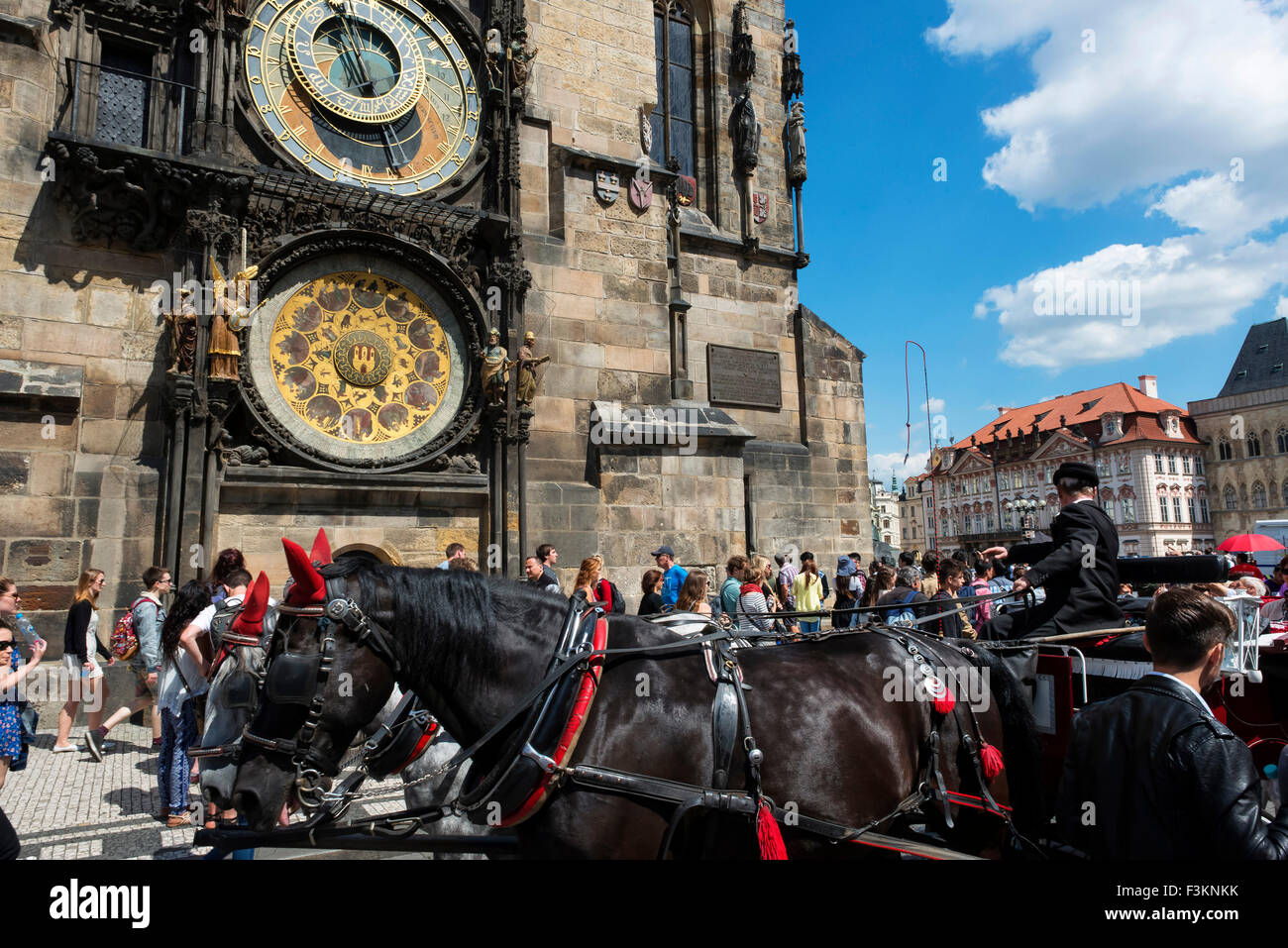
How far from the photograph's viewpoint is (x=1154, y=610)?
233 centimetres

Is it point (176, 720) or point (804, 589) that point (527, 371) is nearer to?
point (804, 589)

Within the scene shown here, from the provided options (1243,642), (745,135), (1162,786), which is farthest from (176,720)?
(745,135)

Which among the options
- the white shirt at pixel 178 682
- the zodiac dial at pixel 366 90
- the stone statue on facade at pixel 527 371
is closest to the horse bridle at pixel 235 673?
the white shirt at pixel 178 682

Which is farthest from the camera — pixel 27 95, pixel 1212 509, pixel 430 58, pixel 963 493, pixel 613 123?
pixel 963 493

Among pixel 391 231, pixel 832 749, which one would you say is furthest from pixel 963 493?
pixel 832 749

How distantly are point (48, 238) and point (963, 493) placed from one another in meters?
75.9

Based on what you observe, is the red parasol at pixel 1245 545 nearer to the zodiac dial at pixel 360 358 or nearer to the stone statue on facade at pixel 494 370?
the stone statue on facade at pixel 494 370

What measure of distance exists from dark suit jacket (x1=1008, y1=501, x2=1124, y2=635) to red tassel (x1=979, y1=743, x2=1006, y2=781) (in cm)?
115

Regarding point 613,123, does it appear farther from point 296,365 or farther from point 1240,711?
point 1240,711

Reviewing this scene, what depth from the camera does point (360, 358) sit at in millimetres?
10477

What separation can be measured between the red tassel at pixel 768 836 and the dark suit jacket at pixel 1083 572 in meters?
2.23

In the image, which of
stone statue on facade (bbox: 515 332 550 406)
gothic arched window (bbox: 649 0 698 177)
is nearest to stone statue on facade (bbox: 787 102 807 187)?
gothic arched window (bbox: 649 0 698 177)

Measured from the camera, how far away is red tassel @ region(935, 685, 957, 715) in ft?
11.3

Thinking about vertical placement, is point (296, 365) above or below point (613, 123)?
below
